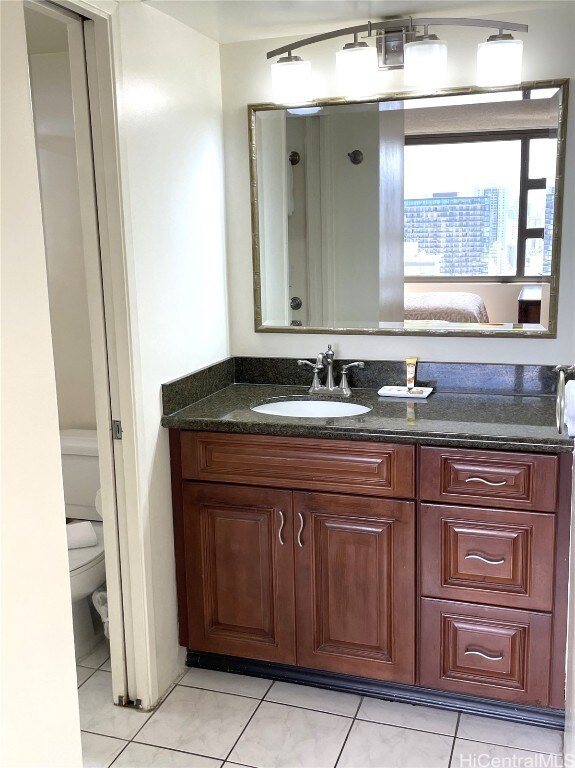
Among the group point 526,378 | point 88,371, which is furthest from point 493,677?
point 88,371

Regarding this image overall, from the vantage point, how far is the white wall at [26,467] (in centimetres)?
79

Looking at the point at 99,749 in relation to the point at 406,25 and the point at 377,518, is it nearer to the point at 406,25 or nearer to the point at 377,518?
the point at 377,518

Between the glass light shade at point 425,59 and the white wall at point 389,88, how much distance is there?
4.7 inches

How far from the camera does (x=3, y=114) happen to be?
0.77 meters

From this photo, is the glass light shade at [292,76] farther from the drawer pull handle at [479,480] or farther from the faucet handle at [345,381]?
the drawer pull handle at [479,480]

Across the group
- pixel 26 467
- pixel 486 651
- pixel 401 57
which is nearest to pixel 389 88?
pixel 401 57

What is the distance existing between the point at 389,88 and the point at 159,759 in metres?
2.14

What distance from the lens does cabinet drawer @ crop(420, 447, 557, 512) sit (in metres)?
2.03

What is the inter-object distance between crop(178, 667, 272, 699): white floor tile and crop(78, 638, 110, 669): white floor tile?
1.03 feet

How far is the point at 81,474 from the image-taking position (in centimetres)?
276

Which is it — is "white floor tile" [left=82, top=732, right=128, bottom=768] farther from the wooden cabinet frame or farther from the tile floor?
the wooden cabinet frame

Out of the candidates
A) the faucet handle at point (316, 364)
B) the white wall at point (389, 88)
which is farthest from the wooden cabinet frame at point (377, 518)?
the white wall at point (389, 88)

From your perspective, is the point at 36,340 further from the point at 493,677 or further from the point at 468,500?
the point at 493,677

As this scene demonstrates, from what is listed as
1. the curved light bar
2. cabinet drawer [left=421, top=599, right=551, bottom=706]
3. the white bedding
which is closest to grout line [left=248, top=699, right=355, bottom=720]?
cabinet drawer [left=421, top=599, right=551, bottom=706]
